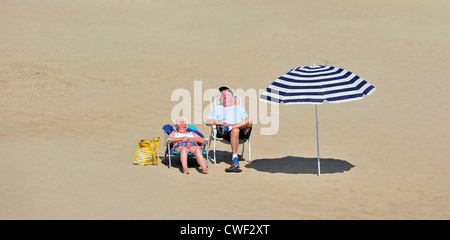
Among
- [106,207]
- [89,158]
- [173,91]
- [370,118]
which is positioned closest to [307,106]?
[370,118]

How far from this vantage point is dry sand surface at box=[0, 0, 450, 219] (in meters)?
7.78

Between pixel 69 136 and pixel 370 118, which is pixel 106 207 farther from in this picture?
pixel 370 118

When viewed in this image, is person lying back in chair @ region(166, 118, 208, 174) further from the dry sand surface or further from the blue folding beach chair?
the dry sand surface

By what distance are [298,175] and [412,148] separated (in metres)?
2.88

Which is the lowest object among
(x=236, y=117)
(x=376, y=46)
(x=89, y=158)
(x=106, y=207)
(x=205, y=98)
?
(x=106, y=207)

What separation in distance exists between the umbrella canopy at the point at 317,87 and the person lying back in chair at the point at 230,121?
80 centimetres

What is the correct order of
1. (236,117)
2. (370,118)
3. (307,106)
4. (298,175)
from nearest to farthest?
(298,175)
(236,117)
(370,118)
(307,106)

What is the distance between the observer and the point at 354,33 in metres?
24.9

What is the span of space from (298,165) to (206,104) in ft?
19.2

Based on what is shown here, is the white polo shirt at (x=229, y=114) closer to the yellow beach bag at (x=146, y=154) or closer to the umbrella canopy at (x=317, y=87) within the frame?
the umbrella canopy at (x=317, y=87)

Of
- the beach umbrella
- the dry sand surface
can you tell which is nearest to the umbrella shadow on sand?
the dry sand surface

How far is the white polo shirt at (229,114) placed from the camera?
1003 centimetres

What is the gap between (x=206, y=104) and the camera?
51.3 feet

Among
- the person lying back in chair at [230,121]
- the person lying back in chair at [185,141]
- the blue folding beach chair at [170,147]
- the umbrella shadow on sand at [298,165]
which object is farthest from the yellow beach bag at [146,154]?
the umbrella shadow on sand at [298,165]
